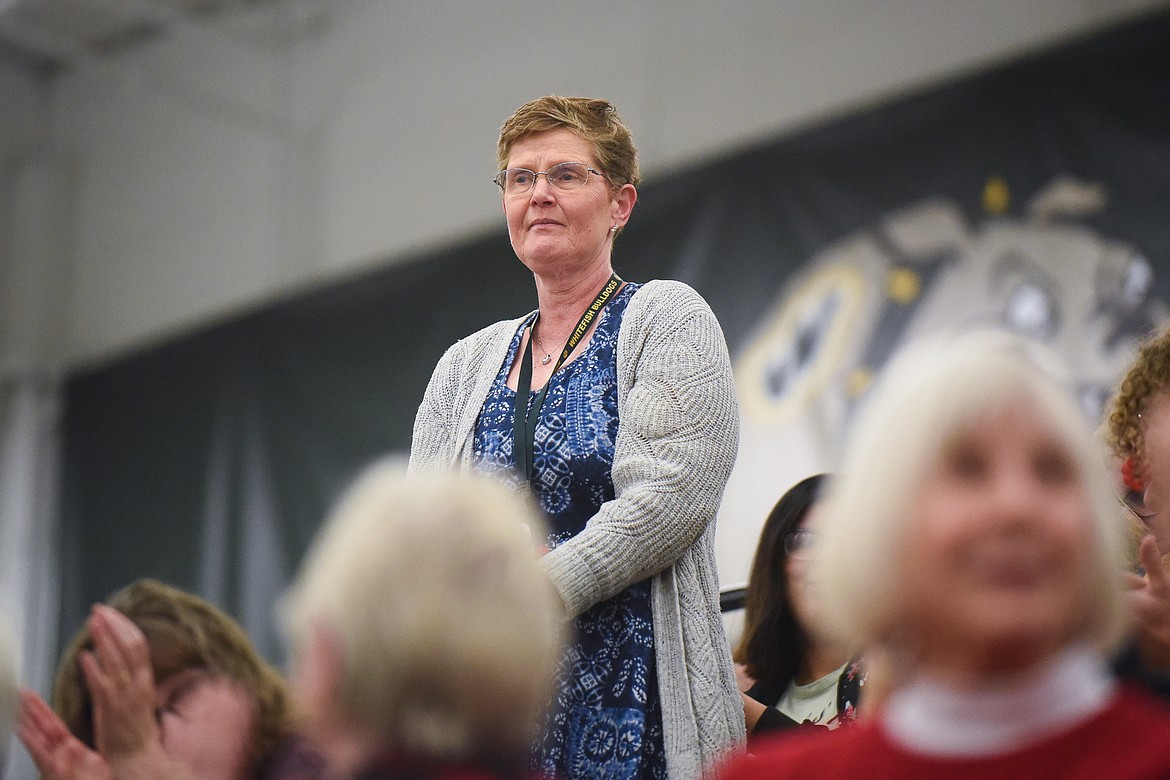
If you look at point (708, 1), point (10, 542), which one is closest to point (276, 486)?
point (10, 542)

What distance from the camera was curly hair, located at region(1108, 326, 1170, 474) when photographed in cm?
176

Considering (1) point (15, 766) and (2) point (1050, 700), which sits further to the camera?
(1) point (15, 766)

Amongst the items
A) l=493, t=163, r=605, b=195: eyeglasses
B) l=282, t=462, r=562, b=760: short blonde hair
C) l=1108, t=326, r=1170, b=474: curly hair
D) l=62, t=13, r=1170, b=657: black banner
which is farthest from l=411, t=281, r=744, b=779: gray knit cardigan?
l=62, t=13, r=1170, b=657: black banner

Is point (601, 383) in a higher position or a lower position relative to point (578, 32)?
lower

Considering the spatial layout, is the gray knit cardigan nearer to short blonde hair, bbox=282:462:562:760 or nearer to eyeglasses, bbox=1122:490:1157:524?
eyeglasses, bbox=1122:490:1157:524

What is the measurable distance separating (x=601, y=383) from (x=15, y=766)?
19.3 feet

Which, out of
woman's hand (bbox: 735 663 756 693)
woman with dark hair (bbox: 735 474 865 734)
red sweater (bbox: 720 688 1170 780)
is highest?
red sweater (bbox: 720 688 1170 780)

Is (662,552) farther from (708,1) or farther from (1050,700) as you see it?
(708,1)

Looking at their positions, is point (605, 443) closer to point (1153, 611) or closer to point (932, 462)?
point (1153, 611)

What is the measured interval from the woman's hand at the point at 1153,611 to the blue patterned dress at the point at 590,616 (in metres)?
0.64

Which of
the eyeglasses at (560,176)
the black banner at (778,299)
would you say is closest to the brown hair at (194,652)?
the eyeglasses at (560,176)

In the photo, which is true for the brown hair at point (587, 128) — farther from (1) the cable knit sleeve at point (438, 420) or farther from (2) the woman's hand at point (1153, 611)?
(2) the woman's hand at point (1153, 611)

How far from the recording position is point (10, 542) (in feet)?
25.0

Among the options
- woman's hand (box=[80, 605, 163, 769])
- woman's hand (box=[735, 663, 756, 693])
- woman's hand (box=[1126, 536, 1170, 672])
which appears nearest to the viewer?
woman's hand (box=[1126, 536, 1170, 672])
